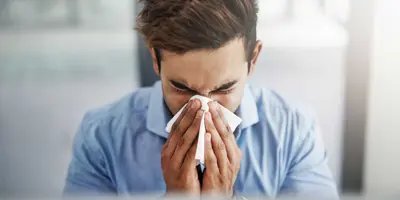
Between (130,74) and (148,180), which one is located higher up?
(130,74)

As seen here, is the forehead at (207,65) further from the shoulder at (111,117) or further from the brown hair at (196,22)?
the shoulder at (111,117)

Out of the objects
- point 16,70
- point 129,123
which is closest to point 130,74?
point 129,123

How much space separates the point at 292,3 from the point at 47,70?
2.62 feet

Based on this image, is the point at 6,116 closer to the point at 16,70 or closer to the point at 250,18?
the point at 16,70

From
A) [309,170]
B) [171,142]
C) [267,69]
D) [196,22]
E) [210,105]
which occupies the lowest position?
[309,170]

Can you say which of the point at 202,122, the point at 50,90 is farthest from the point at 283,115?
the point at 50,90

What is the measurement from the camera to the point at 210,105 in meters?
1.26

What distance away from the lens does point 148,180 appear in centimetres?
135

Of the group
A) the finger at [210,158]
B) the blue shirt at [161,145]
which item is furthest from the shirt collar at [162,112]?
the finger at [210,158]

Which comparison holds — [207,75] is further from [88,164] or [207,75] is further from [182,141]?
[88,164]

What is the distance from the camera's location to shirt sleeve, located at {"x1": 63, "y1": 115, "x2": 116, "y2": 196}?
4.40 ft

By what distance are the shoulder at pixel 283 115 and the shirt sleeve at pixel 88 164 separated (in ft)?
1.74

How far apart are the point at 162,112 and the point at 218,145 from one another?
206mm

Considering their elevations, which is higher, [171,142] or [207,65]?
[207,65]
